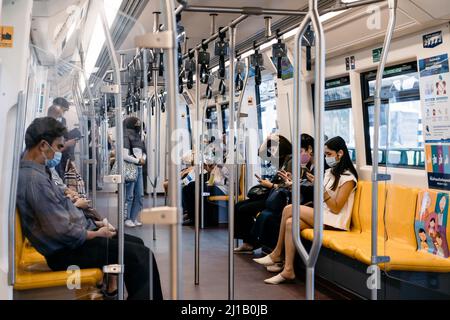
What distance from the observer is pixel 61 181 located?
8.02 ft

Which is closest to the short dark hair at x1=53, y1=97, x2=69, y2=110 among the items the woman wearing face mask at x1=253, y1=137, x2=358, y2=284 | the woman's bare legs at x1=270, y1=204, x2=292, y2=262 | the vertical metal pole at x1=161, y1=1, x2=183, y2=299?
the vertical metal pole at x1=161, y1=1, x2=183, y2=299

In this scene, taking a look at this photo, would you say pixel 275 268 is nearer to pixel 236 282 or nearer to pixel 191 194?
pixel 236 282

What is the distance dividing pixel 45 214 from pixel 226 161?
1.91 metres

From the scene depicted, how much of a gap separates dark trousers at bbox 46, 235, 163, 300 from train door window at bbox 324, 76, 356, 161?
130 inches

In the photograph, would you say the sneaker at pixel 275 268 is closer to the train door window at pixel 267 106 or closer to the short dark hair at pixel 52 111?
the train door window at pixel 267 106

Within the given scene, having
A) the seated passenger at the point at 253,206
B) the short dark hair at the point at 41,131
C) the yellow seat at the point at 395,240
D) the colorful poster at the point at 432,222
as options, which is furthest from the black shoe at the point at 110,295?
the seated passenger at the point at 253,206

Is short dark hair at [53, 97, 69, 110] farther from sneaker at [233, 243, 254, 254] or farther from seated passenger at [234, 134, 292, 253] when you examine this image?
sneaker at [233, 243, 254, 254]

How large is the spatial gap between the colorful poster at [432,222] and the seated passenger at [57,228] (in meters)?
1.86

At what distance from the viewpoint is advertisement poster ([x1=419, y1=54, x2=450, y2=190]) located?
13.3 ft

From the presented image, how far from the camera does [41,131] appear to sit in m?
2.28

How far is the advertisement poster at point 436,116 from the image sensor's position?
159 inches
